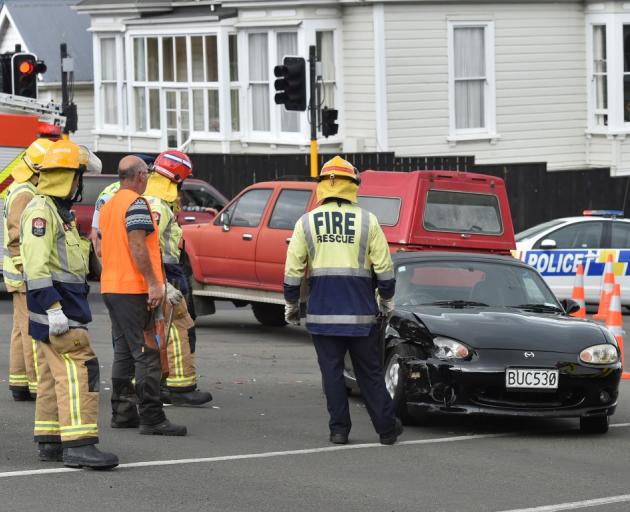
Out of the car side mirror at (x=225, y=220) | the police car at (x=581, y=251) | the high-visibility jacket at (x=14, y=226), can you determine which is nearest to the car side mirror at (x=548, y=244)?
the police car at (x=581, y=251)

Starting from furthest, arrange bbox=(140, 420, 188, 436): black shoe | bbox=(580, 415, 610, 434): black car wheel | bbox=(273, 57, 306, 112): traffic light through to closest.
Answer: bbox=(273, 57, 306, 112): traffic light → bbox=(580, 415, 610, 434): black car wheel → bbox=(140, 420, 188, 436): black shoe

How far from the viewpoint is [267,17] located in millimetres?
34000

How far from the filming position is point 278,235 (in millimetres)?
17328

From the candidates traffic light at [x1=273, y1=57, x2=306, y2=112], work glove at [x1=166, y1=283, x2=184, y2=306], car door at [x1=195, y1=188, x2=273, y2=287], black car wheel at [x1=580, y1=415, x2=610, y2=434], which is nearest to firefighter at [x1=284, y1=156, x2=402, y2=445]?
work glove at [x1=166, y1=283, x2=184, y2=306]

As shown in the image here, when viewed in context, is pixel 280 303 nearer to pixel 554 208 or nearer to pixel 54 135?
pixel 54 135

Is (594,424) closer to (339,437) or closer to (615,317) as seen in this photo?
(339,437)

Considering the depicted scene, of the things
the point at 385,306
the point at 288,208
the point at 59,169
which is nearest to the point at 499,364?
the point at 385,306

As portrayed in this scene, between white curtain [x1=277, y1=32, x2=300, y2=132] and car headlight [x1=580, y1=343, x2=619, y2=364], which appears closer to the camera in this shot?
car headlight [x1=580, y1=343, x2=619, y2=364]

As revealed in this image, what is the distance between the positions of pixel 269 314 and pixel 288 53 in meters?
15.8

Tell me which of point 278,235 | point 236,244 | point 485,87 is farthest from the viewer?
point 485,87

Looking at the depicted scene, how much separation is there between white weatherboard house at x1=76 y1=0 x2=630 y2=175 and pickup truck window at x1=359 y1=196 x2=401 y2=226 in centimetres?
1661

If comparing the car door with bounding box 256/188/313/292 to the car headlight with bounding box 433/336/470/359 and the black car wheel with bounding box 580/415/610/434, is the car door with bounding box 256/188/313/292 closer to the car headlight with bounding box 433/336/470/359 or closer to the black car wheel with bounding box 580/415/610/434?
the car headlight with bounding box 433/336/470/359

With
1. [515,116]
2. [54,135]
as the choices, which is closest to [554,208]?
[515,116]

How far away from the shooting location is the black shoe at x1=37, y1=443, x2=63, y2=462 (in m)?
9.20
